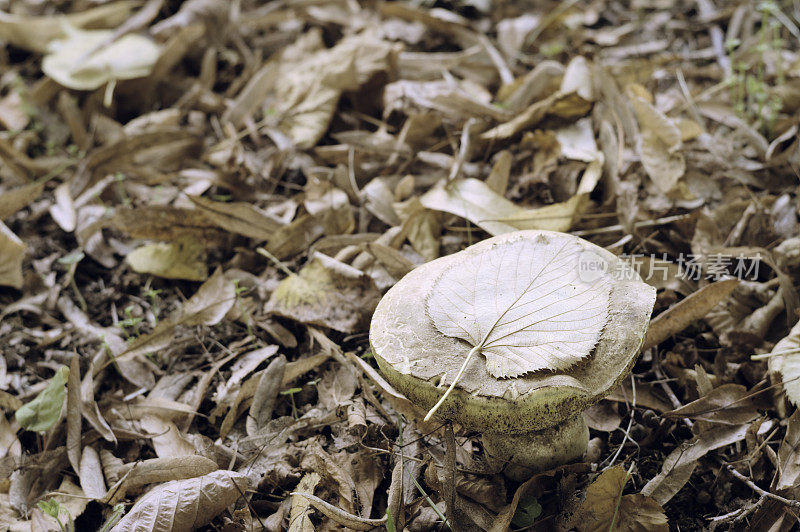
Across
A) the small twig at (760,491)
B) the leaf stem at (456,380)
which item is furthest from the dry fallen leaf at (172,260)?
the small twig at (760,491)

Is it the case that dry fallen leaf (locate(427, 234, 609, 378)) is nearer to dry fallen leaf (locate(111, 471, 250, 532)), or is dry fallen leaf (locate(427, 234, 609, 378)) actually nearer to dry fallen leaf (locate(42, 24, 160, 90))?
dry fallen leaf (locate(111, 471, 250, 532))

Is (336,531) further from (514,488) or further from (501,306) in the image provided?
(501,306)

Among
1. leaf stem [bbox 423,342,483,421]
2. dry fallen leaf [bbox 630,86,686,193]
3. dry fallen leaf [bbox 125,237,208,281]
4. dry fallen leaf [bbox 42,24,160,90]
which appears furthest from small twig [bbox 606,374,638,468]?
dry fallen leaf [bbox 42,24,160,90]

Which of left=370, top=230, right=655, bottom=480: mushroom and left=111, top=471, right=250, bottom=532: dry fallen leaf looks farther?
left=111, top=471, right=250, bottom=532: dry fallen leaf

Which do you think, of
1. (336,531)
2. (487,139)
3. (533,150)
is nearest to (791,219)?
(533,150)

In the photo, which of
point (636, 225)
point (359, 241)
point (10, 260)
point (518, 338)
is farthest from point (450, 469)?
point (10, 260)

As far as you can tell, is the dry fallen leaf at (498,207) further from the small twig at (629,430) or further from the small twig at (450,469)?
the small twig at (450,469)

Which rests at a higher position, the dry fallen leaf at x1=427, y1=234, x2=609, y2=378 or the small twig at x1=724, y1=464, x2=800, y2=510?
the dry fallen leaf at x1=427, y1=234, x2=609, y2=378

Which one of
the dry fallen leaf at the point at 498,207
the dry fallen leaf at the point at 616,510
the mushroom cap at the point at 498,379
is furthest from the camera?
the dry fallen leaf at the point at 498,207
